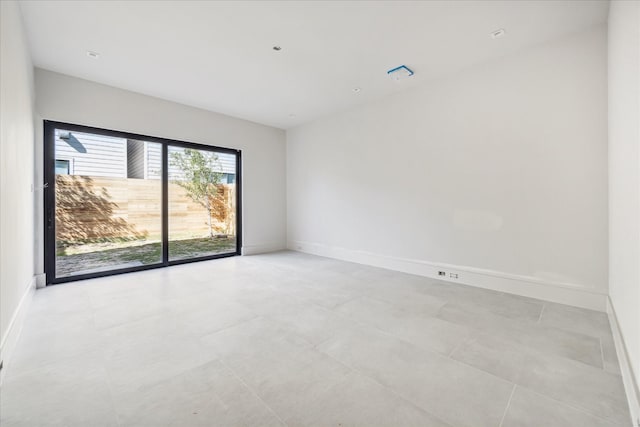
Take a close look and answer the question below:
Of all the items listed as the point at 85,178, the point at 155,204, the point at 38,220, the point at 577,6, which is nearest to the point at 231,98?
the point at 155,204

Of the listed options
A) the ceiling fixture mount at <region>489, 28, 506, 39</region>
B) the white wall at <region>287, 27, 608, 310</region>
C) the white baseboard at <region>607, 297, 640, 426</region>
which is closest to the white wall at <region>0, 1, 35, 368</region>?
the white baseboard at <region>607, 297, 640, 426</region>

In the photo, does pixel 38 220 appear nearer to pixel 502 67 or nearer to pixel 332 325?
pixel 332 325

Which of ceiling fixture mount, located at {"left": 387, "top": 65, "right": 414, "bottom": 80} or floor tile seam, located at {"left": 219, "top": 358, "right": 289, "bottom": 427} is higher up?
ceiling fixture mount, located at {"left": 387, "top": 65, "right": 414, "bottom": 80}

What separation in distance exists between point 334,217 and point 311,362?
12.3 feet

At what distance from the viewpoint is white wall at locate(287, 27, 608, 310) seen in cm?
284

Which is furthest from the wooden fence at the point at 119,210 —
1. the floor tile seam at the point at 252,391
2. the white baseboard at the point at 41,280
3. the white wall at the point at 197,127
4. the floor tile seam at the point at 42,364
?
the floor tile seam at the point at 252,391

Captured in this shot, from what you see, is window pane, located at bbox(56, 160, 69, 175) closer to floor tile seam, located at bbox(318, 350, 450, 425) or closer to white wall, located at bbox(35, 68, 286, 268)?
white wall, located at bbox(35, 68, 286, 268)

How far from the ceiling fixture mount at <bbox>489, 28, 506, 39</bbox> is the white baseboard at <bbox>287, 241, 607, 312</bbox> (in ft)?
8.90

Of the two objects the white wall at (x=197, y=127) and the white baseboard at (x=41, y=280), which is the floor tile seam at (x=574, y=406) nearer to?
the white wall at (x=197, y=127)

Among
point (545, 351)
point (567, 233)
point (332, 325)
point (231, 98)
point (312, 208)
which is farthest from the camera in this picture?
point (312, 208)

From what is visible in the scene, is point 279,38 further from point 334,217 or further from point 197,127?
point 334,217

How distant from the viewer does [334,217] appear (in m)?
5.48

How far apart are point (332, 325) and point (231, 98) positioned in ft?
13.1

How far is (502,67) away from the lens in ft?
11.0
